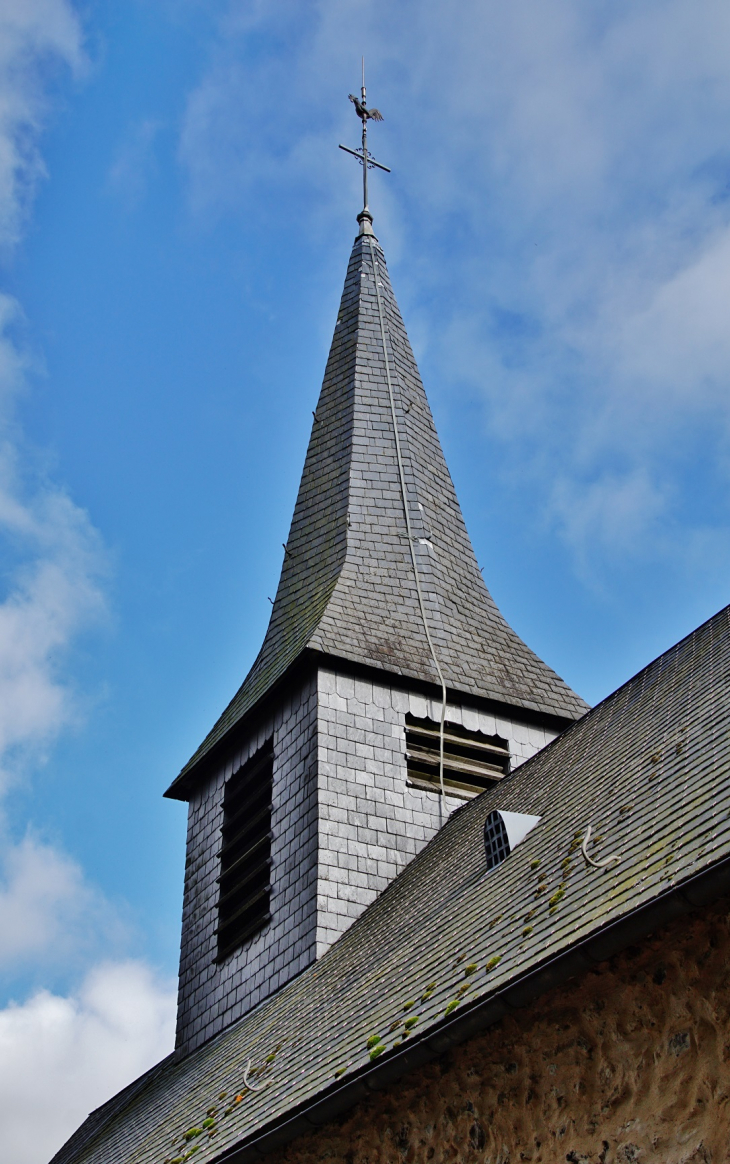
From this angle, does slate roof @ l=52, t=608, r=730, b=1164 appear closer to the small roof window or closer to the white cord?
the small roof window

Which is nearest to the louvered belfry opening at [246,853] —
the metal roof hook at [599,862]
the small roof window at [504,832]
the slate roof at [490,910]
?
the slate roof at [490,910]

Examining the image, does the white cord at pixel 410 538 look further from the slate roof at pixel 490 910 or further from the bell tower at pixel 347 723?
the slate roof at pixel 490 910

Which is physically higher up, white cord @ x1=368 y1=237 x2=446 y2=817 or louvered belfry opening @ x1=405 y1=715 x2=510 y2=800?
white cord @ x1=368 y1=237 x2=446 y2=817

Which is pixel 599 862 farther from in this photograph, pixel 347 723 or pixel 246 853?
pixel 246 853

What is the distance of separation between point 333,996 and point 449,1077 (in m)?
2.98

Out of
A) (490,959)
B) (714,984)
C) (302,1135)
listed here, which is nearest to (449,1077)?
(490,959)

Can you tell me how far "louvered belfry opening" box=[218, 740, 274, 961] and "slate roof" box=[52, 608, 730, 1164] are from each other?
111cm

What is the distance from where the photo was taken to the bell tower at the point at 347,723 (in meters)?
12.0

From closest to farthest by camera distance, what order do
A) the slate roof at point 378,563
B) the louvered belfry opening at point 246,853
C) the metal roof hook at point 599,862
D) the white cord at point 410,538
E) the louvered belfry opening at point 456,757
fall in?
1. the metal roof hook at point 599,862
2. the louvered belfry opening at point 246,853
3. the louvered belfry opening at point 456,757
4. the white cord at point 410,538
5. the slate roof at point 378,563

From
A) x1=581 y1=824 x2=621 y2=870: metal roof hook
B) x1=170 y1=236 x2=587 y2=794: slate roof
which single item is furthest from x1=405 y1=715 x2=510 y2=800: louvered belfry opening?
x1=581 y1=824 x2=621 y2=870: metal roof hook

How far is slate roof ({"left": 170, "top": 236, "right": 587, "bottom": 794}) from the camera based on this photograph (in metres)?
13.5

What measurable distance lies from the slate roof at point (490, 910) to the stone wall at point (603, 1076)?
7.6 inches

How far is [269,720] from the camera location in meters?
13.6

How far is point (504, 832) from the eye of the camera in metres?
9.02
